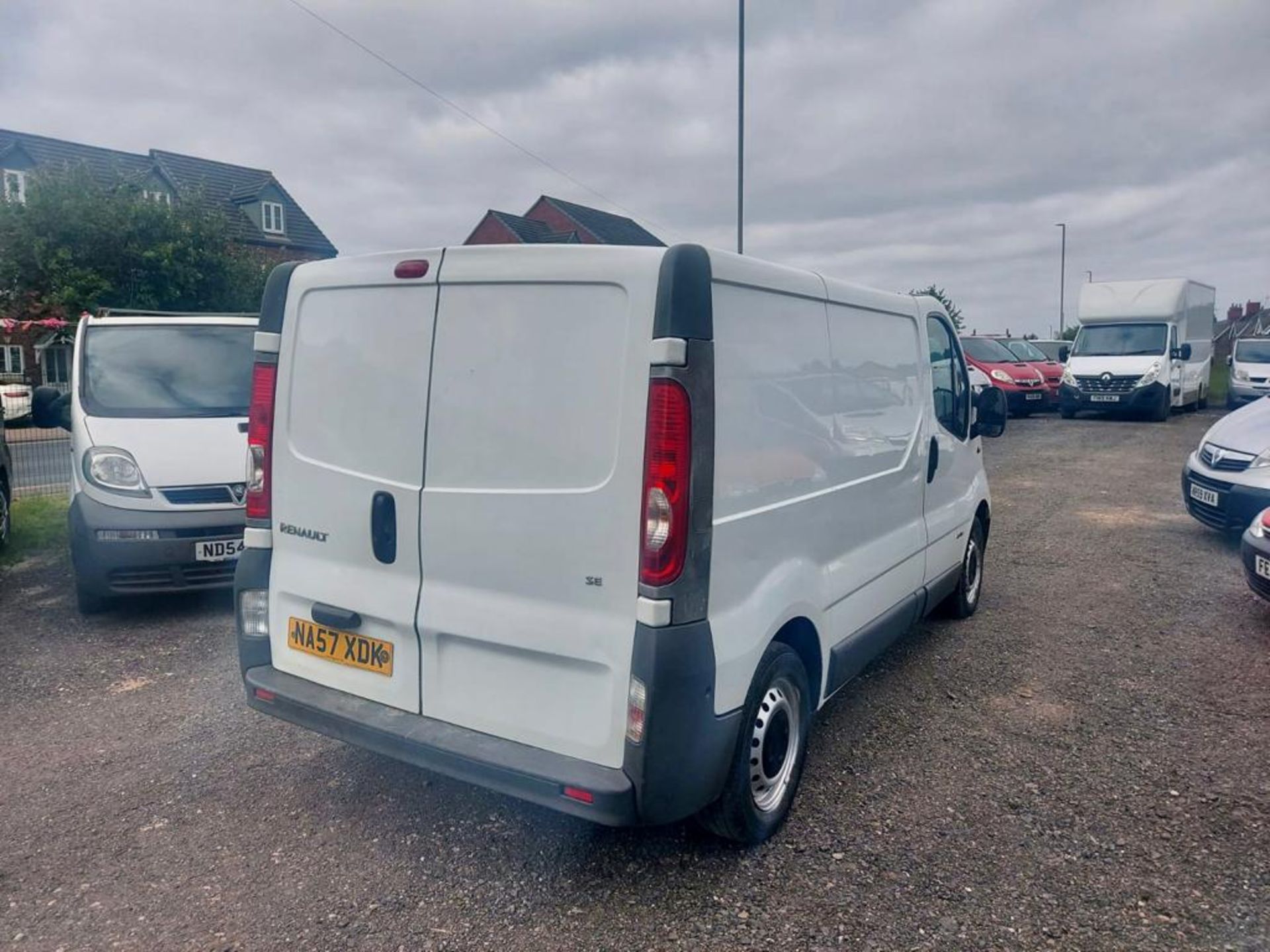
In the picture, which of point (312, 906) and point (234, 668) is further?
point (234, 668)

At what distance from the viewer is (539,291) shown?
2.84m

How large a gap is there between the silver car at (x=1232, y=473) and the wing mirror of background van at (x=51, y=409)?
342 inches

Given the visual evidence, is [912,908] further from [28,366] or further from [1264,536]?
[28,366]

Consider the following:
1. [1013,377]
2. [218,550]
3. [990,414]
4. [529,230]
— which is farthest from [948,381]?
[529,230]

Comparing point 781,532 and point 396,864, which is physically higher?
point 781,532

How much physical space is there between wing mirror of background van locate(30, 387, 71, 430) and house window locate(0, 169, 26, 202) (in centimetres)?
2585

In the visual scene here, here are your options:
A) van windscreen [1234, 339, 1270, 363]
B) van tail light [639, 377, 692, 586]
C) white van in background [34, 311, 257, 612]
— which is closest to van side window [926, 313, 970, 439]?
van tail light [639, 377, 692, 586]

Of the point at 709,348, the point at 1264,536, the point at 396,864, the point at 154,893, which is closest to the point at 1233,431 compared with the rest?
the point at 1264,536

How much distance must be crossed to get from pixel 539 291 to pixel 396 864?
6.33 feet

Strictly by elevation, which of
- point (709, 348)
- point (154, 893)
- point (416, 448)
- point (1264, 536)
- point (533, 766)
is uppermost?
point (709, 348)

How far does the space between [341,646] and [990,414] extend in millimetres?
3947

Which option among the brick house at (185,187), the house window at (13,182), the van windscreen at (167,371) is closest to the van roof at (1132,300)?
the van windscreen at (167,371)

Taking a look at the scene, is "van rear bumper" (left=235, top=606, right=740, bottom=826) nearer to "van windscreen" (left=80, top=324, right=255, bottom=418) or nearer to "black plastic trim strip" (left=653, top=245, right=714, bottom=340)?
"black plastic trim strip" (left=653, top=245, right=714, bottom=340)

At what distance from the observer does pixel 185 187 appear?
2841cm
